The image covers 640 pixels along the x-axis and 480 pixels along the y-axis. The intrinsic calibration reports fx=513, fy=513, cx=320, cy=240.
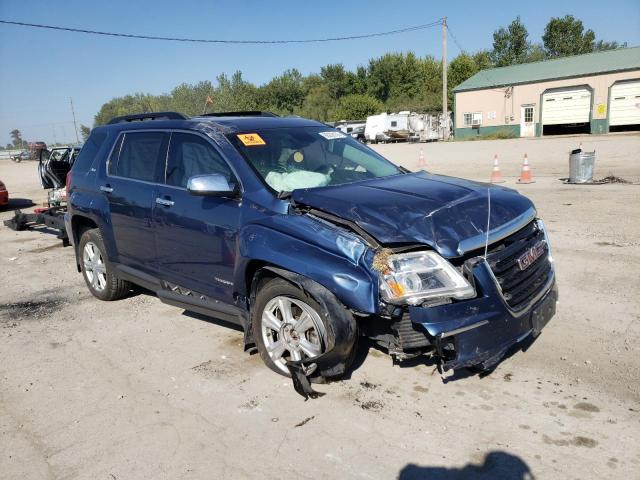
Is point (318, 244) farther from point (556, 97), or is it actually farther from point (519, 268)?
point (556, 97)

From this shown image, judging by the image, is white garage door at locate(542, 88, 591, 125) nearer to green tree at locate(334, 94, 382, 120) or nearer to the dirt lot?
green tree at locate(334, 94, 382, 120)

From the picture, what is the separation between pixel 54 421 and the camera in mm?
3477

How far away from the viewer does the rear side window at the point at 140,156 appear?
477 centimetres

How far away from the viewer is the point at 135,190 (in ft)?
16.1

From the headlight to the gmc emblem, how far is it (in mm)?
575

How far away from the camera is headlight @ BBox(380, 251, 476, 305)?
3.07m

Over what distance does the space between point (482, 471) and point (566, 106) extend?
41970 mm

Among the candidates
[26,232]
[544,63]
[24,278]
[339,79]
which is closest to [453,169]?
[26,232]

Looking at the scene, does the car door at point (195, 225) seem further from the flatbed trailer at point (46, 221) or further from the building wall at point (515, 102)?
the building wall at point (515, 102)

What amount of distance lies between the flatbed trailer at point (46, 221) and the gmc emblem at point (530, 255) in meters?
7.61

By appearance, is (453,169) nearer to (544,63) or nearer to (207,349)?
(207,349)

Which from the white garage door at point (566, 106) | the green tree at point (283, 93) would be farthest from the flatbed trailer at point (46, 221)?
the green tree at point (283, 93)

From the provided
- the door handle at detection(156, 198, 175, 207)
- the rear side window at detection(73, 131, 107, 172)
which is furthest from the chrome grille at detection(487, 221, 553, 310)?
the rear side window at detection(73, 131, 107, 172)

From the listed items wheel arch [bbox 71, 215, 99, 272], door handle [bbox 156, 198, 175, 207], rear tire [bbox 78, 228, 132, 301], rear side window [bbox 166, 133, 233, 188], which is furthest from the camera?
wheel arch [bbox 71, 215, 99, 272]
